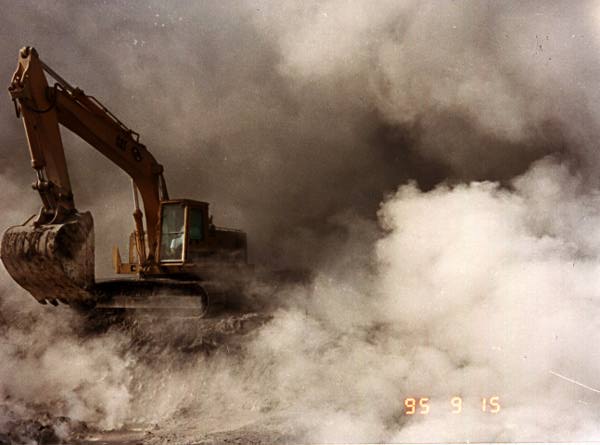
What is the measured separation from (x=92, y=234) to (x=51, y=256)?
1.36 feet

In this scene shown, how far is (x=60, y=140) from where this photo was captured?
455 cm

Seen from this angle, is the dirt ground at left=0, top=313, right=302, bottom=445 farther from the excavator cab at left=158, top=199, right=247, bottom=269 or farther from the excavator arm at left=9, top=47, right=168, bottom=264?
the excavator arm at left=9, top=47, right=168, bottom=264

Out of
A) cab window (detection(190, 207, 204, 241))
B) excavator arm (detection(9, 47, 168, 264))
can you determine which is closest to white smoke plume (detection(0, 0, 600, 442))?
excavator arm (detection(9, 47, 168, 264))

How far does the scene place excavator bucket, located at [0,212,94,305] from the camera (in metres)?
3.99

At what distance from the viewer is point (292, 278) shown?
22.3 ft

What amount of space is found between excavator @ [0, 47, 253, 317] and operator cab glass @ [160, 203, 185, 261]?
0.01 meters

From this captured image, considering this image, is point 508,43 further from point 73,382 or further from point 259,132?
point 73,382

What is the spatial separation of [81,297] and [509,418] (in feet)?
12.2

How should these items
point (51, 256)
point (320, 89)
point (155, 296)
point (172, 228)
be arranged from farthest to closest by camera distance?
point (172, 228) → point (155, 296) → point (320, 89) → point (51, 256)

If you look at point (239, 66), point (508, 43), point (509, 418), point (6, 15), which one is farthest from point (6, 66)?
point (509, 418)

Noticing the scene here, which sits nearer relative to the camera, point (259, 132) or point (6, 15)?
point (6, 15)

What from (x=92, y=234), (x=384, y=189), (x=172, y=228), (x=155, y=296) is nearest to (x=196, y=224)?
(x=172, y=228)

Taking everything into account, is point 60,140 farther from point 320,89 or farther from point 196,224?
point 320,89

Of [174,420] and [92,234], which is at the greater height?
[92,234]
